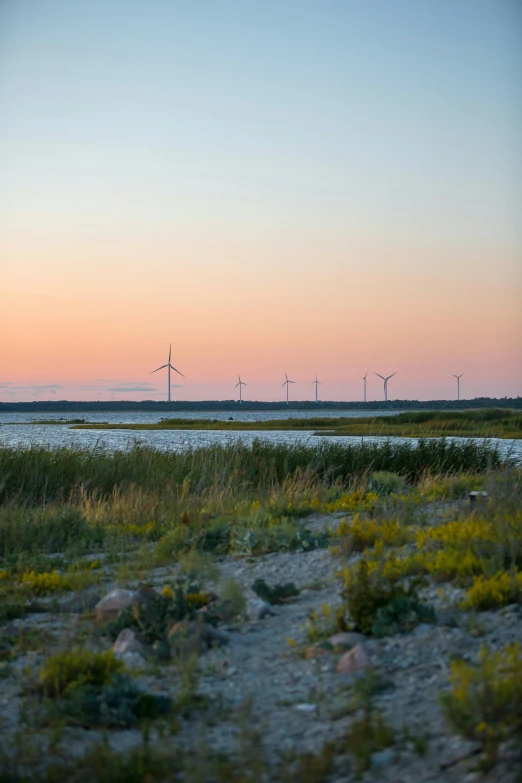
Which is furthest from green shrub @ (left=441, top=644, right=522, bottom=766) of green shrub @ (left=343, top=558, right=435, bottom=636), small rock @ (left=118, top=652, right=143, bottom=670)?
small rock @ (left=118, top=652, right=143, bottom=670)

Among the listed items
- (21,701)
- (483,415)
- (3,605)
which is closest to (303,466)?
(3,605)

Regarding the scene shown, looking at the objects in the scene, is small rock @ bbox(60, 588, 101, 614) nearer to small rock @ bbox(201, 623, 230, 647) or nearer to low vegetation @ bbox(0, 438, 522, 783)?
low vegetation @ bbox(0, 438, 522, 783)

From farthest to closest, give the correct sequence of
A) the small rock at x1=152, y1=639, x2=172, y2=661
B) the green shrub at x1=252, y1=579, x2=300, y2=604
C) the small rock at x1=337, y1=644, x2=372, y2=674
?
the green shrub at x1=252, y1=579, x2=300, y2=604, the small rock at x1=152, y1=639, x2=172, y2=661, the small rock at x1=337, y1=644, x2=372, y2=674

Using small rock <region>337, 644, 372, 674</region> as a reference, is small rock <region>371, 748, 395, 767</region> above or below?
below

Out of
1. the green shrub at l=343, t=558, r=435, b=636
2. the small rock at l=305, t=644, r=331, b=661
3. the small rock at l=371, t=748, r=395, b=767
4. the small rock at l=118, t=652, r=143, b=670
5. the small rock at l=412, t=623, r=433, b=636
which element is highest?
the green shrub at l=343, t=558, r=435, b=636

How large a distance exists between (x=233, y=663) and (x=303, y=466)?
56.2 ft

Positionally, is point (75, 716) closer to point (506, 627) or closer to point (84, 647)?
point (84, 647)

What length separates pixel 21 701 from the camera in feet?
18.0

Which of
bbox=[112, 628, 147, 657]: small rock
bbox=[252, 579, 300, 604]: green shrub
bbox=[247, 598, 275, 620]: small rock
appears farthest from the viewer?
bbox=[252, 579, 300, 604]: green shrub

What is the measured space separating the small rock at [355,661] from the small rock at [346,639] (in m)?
0.19

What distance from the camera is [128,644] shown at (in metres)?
6.22

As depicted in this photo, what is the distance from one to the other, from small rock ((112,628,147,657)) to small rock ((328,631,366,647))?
4.83 ft

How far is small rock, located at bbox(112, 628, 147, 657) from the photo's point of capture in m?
6.15

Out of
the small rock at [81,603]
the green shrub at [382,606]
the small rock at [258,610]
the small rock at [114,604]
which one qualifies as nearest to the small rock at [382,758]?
the green shrub at [382,606]
